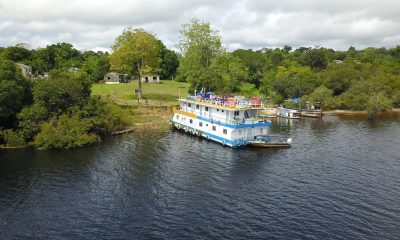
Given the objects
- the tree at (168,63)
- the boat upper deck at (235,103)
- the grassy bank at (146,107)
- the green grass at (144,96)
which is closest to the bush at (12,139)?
the grassy bank at (146,107)

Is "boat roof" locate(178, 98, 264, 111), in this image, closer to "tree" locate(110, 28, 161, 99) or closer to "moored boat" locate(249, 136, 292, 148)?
"moored boat" locate(249, 136, 292, 148)

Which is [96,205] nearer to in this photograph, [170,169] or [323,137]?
[170,169]

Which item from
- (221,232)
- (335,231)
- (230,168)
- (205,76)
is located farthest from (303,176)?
(205,76)

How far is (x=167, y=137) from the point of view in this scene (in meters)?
70.6

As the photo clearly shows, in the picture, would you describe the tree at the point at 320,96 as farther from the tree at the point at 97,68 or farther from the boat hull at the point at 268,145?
the tree at the point at 97,68

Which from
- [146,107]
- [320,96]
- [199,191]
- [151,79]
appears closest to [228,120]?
[199,191]

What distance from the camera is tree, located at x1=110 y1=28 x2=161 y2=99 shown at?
313 feet

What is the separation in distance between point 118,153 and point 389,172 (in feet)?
131

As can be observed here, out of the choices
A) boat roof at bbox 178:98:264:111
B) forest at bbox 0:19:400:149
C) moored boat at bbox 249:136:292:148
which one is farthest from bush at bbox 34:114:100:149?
moored boat at bbox 249:136:292:148

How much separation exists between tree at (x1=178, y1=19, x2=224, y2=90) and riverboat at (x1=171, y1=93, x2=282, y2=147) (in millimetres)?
22646

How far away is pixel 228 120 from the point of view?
64000mm

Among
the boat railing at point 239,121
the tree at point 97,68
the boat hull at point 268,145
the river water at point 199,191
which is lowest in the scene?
the river water at point 199,191

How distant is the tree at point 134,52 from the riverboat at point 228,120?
2901 centimetres

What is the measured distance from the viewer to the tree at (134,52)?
95.4m
